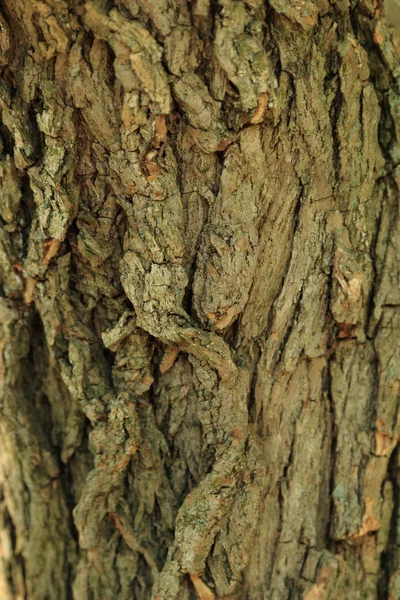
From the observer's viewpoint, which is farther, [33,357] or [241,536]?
[33,357]

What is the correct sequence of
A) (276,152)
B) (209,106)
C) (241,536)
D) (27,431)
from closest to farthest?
(209,106)
(276,152)
(241,536)
(27,431)

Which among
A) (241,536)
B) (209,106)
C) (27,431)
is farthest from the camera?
(27,431)

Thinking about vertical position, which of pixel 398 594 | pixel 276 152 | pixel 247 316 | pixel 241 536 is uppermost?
pixel 276 152

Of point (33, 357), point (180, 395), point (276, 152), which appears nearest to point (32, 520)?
point (33, 357)

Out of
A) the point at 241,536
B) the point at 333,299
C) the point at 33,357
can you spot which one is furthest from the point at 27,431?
the point at 333,299

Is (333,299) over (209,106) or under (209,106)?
under

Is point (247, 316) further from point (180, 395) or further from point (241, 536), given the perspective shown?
point (241, 536)
